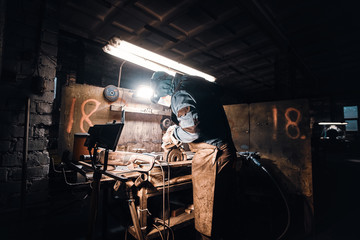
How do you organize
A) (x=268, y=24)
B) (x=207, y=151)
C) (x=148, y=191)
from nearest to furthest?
(x=148, y=191) < (x=207, y=151) < (x=268, y=24)

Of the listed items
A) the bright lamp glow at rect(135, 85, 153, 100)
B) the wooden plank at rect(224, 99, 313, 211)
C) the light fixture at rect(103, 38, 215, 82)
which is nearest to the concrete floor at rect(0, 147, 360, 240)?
the wooden plank at rect(224, 99, 313, 211)

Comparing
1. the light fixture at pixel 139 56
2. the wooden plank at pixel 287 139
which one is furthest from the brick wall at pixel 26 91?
the wooden plank at pixel 287 139

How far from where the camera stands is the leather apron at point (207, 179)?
7.84 feet

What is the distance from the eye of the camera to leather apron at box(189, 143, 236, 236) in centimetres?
239

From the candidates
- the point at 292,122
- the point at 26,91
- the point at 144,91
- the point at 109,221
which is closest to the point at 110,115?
the point at 144,91

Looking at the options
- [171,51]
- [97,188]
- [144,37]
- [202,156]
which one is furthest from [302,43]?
[97,188]

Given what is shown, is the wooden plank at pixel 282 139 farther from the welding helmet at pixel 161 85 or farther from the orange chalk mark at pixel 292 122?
the welding helmet at pixel 161 85

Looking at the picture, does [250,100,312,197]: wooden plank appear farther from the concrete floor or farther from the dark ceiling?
the dark ceiling

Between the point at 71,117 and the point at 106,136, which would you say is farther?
the point at 71,117

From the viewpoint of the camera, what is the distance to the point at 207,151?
8.07 feet

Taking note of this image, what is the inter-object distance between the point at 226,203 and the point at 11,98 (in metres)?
3.53

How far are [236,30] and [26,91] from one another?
4.93m

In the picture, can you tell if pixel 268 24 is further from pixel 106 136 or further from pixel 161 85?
pixel 106 136

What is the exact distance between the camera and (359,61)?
6.57 m
